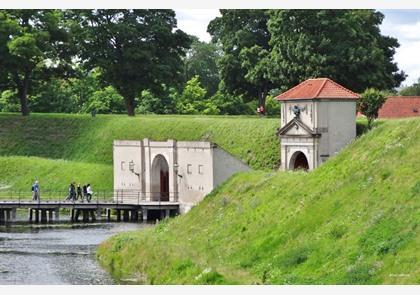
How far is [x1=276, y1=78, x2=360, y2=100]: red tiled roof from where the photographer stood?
257ft

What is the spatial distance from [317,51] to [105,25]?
25.8 m

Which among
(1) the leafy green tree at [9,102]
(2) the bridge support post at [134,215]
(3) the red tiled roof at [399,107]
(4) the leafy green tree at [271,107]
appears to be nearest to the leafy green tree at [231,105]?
(4) the leafy green tree at [271,107]

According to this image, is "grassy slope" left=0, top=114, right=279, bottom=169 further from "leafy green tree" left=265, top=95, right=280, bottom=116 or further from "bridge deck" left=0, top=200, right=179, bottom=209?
"leafy green tree" left=265, top=95, right=280, bottom=116

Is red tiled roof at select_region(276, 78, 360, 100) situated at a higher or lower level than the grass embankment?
higher

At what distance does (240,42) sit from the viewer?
4203 inches

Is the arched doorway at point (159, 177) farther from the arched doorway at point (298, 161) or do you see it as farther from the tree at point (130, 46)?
the tree at point (130, 46)

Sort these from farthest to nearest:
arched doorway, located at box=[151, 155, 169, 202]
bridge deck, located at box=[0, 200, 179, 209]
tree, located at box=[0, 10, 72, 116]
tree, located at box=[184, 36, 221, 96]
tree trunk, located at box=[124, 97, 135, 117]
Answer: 1. tree, located at box=[184, 36, 221, 96]
2. tree trunk, located at box=[124, 97, 135, 117]
3. tree, located at box=[0, 10, 72, 116]
4. arched doorway, located at box=[151, 155, 169, 202]
5. bridge deck, located at box=[0, 200, 179, 209]

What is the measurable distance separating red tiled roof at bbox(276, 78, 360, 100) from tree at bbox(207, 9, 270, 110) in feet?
77.5

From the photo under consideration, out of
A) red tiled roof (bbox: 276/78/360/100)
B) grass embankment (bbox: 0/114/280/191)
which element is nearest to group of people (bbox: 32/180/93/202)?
grass embankment (bbox: 0/114/280/191)

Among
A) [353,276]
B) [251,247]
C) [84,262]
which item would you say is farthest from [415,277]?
[84,262]

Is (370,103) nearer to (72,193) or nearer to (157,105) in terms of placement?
(72,193)

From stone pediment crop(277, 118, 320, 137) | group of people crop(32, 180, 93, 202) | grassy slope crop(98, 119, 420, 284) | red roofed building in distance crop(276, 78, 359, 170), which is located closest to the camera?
grassy slope crop(98, 119, 420, 284)

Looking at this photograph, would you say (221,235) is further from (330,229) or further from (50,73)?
(50,73)

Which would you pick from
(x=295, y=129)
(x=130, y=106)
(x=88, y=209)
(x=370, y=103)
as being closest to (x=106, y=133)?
(x=130, y=106)
